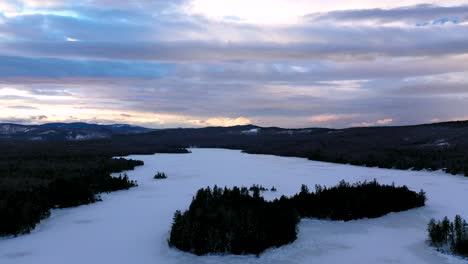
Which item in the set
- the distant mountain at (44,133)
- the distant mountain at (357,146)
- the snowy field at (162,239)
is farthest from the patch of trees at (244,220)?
the distant mountain at (44,133)

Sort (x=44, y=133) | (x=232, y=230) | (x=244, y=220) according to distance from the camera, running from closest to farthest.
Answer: (x=232, y=230), (x=244, y=220), (x=44, y=133)

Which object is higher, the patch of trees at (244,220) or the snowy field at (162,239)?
the patch of trees at (244,220)

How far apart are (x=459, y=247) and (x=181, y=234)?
549cm

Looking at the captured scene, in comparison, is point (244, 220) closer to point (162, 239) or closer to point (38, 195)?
point (162, 239)

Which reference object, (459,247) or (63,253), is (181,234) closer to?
(63,253)

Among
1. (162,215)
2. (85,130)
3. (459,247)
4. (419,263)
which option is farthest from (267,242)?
(85,130)

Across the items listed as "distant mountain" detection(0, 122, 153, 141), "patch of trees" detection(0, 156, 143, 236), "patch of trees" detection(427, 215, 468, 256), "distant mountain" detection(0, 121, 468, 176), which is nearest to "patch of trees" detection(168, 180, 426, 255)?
"patch of trees" detection(427, 215, 468, 256)

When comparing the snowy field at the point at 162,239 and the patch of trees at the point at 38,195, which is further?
the patch of trees at the point at 38,195

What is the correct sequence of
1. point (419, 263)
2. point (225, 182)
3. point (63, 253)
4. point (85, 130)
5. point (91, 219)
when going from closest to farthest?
point (419, 263), point (63, 253), point (91, 219), point (225, 182), point (85, 130)

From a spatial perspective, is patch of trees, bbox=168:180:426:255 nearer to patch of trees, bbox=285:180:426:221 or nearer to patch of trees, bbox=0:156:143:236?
patch of trees, bbox=285:180:426:221

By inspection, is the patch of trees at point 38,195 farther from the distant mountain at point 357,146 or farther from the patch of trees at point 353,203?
the distant mountain at point 357,146

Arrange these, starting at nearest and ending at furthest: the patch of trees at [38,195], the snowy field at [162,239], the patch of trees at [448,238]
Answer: the snowy field at [162,239], the patch of trees at [448,238], the patch of trees at [38,195]

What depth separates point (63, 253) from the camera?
8.75 meters

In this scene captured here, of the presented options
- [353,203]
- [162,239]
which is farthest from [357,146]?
[162,239]
